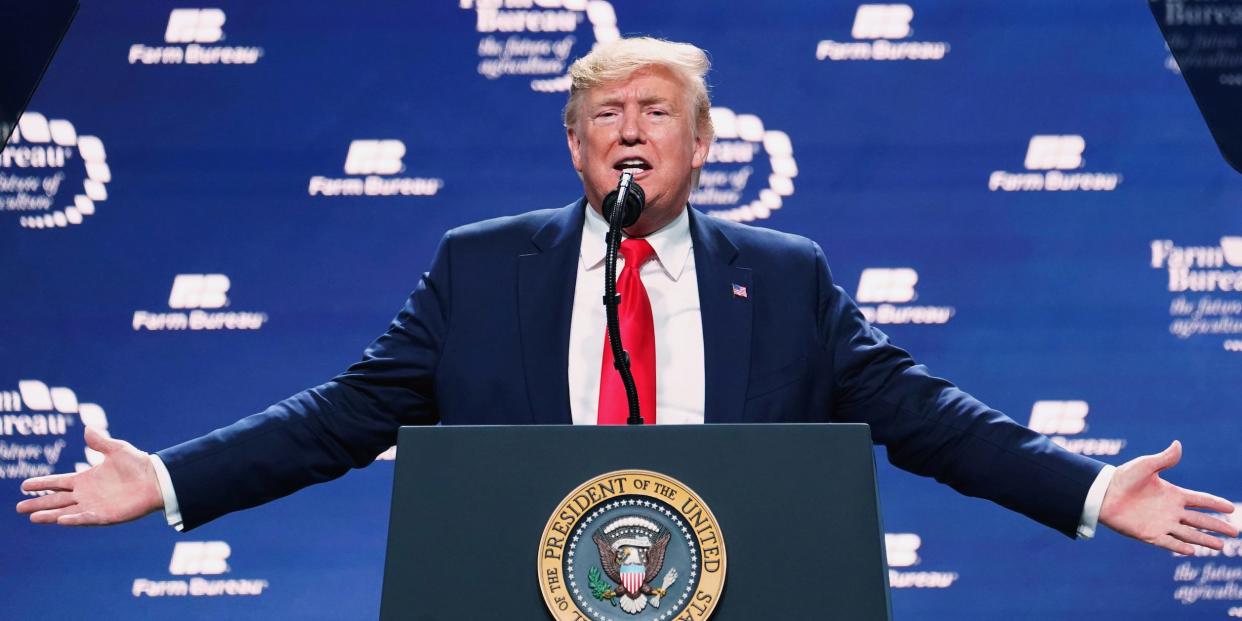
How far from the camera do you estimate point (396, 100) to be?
355 cm

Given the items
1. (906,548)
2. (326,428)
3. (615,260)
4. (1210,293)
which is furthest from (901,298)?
(615,260)

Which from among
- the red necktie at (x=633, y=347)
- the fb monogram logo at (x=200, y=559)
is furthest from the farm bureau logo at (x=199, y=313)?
the red necktie at (x=633, y=347)

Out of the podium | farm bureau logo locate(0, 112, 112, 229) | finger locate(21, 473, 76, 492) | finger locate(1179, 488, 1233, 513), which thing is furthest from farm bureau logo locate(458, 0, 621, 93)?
the podium

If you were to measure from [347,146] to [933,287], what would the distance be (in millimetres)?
1583

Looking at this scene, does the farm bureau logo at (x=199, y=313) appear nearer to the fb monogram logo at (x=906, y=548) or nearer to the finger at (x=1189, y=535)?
the fb monogram logo at (x=906, y=548)

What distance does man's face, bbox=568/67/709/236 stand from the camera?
2041mm

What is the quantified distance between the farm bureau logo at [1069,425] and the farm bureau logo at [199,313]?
2.04 meters

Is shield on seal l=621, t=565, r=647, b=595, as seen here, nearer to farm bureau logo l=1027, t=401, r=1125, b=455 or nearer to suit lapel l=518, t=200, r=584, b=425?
suit lapel l=518, t=200, r=584, b=425

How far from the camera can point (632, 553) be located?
4.06 ft

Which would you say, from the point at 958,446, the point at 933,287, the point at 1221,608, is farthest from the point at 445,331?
the point at 1221,608

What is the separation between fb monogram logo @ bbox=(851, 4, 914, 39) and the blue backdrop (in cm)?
1

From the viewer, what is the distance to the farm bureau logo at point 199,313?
3.50 metres

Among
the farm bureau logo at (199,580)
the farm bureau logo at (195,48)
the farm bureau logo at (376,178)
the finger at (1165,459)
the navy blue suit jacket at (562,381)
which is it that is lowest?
the farm bureau logo at (199,580)

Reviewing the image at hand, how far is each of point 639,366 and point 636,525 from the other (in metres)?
0.66
